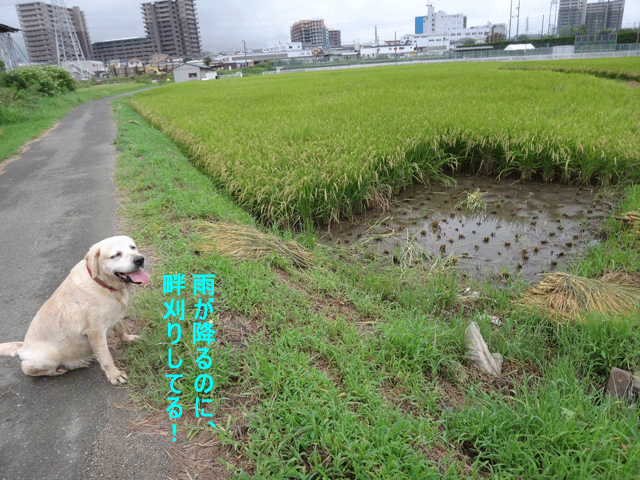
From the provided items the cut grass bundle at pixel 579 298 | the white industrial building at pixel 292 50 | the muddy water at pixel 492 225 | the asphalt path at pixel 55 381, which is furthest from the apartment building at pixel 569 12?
the asphalt path at pixel 55 381

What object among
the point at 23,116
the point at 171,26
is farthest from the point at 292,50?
the point at 23,116

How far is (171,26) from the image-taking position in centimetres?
12350

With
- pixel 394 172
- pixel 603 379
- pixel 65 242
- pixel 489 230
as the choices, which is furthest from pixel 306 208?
pixel 603 379

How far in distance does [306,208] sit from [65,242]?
2.79 metres

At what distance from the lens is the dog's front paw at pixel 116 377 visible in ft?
7.82

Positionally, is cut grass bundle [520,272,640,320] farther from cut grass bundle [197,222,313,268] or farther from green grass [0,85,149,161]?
green grass [0,85,149,161]

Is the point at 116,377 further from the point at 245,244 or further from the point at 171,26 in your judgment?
the point at 171,26

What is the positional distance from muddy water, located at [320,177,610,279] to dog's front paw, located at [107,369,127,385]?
317 centimetres

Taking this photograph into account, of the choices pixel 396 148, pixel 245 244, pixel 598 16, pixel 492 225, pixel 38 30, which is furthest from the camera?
Answer: pixel 38 30

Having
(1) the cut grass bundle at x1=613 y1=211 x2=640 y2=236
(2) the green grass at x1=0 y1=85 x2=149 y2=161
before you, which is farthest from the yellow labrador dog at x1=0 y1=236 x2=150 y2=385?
(2) the green grass at x1=0 y1=85 x2=149 y2=161

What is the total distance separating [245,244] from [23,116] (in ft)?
54.2

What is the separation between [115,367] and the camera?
2.44 meters

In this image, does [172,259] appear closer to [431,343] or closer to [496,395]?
[431,343]

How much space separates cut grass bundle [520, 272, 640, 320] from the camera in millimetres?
3094
